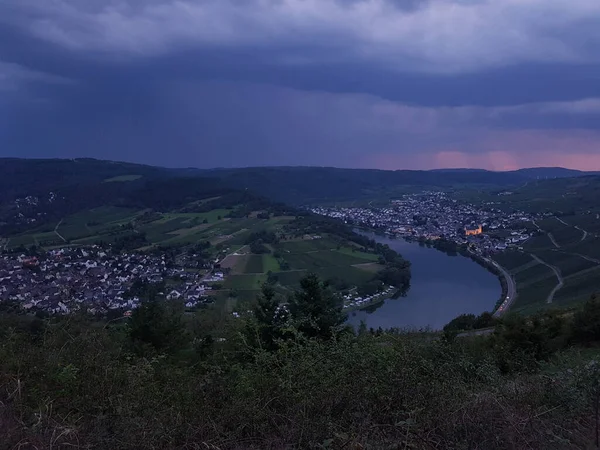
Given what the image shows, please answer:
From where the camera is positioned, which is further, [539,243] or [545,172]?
[545,172]

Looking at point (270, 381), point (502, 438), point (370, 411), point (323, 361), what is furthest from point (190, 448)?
point (502, 438)

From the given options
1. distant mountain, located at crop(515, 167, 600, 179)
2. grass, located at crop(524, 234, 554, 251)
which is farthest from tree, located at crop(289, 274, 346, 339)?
distant mountain, located at crop(515, 167, 600, 179)

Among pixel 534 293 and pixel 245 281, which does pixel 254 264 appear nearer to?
pixel 245 281

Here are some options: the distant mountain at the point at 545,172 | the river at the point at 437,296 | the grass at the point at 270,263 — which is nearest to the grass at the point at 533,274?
the river at the point at 437,296

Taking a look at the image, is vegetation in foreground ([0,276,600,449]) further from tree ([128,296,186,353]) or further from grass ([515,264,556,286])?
grass ([515,264,556,286])

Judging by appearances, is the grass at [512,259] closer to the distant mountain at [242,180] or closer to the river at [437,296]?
the river at [437,296]

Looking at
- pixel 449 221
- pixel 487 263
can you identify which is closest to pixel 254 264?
pixel 487 263

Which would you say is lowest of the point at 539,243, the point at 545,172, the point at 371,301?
the point at 371,301

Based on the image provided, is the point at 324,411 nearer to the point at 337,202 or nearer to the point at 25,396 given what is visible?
the point at 25,396
